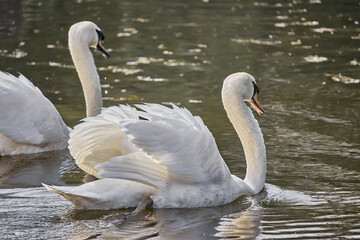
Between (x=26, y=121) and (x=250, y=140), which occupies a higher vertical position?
(x=250, y=140)

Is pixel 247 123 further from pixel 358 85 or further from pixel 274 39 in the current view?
pixel 274 39

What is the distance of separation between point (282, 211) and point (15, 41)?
34.7 ft

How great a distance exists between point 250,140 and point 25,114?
9.58ft

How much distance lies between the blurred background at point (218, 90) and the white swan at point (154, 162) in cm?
15

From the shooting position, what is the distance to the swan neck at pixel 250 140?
8.27 m

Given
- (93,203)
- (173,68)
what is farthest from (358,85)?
(93,203)

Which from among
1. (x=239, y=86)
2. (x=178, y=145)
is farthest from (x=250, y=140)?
(x=178, y=145)

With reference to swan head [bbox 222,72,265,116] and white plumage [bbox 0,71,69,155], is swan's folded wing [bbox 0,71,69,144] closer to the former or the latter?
white plumage [bbox 0,71,69,155]

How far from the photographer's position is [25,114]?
9.86 m

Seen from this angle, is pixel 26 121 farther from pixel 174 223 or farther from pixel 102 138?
pixel 174 223

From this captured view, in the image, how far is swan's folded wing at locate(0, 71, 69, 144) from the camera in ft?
32.0

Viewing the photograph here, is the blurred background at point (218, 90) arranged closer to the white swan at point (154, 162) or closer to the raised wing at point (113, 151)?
the white swan at point (154, 162)

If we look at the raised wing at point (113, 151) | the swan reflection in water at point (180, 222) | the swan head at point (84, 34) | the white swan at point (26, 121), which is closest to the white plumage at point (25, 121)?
the white swan at point (26, 121)

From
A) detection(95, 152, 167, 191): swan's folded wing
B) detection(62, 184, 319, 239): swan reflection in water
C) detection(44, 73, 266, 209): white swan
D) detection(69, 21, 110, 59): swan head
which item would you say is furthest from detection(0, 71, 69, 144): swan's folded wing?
detection(95, 152, 167, 191): swan's folded wing
